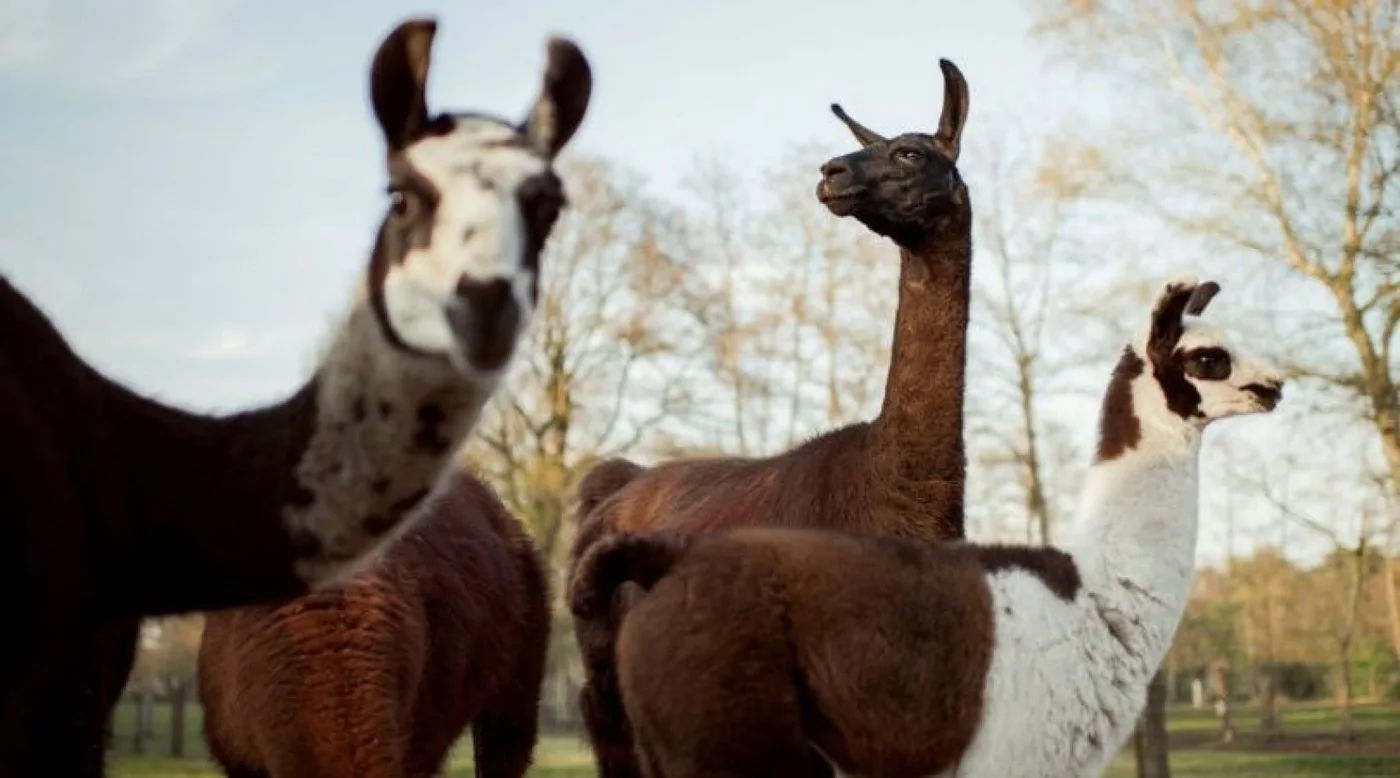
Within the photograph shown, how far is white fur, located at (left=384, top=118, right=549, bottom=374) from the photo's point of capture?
3.48 meters

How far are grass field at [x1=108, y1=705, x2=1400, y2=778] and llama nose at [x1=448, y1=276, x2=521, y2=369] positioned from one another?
1578cm

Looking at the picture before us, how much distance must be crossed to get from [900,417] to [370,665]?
104 inches

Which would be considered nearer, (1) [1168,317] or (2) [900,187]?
(1) [1168,317]

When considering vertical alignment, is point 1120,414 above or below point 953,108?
below

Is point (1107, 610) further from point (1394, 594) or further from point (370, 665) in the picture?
point (1394, 594)

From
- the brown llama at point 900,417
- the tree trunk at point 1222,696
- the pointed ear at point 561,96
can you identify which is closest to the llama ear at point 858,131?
the brown llama at point 900,417

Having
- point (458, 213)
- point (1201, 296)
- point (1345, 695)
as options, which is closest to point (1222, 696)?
point (1345, 695)

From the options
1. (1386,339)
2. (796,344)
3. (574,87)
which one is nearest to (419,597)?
(574,87)

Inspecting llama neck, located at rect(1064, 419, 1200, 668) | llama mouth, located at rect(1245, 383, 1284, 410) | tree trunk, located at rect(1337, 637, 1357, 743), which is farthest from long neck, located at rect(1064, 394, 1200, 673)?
tree trunk, located at rect(1337, 637, 1357, 743)

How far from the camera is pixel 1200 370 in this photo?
6.48 m

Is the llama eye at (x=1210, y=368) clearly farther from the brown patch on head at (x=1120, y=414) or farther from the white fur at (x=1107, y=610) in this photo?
the brown patch on head at (x=1120, y=414)

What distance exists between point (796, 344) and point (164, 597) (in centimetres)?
2134

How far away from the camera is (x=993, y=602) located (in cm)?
573

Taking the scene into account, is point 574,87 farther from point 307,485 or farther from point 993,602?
point 993,602
